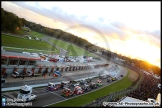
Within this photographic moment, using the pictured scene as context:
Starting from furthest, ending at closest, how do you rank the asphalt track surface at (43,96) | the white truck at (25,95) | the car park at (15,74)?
1. the car park at (15,74)
2. the asphalt track surface at (43,96)
3. the white truck at (25,95)

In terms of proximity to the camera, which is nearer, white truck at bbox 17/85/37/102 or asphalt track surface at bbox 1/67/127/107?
white truck at bbox 17/85/37/102

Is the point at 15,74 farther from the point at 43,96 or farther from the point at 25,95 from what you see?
the point at 25,95

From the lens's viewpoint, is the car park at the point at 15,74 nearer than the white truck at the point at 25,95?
No

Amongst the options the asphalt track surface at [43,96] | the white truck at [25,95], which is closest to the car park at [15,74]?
the asphalt track surface at [43,96]

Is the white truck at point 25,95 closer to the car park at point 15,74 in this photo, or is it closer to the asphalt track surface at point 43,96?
the asphalt track surface at point 43,96

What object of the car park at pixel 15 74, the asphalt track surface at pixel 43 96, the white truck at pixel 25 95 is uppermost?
the car park at pixel 15 74

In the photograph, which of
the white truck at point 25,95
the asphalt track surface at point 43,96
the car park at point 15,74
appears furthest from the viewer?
the car park at point 15,74

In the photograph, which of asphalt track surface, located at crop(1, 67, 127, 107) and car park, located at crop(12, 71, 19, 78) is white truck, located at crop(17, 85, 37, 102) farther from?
car park, located at crop(12, 71, 19, 78)

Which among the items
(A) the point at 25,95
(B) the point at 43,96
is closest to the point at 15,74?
(B) the point at 43,96

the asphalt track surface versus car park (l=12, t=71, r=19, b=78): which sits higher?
car park (l=12, t=71, r=19, b=78)

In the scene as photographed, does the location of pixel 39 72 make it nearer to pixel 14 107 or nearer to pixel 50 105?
pixel 50 105

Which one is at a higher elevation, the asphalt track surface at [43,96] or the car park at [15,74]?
the car park at [15,74]

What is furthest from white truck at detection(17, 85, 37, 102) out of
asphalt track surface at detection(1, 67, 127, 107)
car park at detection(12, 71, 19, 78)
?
car park at detection(12, 71, 19, 78)

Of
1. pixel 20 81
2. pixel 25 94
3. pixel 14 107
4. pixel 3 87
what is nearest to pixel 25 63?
pixel 20 81
